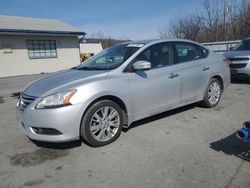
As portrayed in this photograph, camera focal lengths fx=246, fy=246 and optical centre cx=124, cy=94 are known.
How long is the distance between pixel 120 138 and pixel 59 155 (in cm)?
106

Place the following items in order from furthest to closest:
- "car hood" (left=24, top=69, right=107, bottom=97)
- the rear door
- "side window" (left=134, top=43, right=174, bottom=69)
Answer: the rear door
"side window" (left=134, top=43, right=174, bottom=69)
"car hood" (left=24, top=69, right=107, bottom=97)

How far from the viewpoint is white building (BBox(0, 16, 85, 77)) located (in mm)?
17484

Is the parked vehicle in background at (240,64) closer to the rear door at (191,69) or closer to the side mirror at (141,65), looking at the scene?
the rear door at (191,69)

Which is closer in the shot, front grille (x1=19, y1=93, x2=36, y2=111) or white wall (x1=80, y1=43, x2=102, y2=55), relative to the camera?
front grille (x1=19, y1=93, x2=36, y2=111)

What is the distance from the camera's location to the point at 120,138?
166 inches

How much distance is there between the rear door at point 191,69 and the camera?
4934 mm

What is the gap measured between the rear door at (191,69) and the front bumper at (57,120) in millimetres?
2324

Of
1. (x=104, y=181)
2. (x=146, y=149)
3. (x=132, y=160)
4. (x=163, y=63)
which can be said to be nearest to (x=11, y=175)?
(x=104, y=181)

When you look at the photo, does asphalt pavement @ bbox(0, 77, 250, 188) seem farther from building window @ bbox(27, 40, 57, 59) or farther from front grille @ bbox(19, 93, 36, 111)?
building window @ bbox(27, 40, 57, 59)

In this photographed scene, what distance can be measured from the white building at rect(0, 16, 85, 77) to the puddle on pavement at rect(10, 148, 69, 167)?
Answer: 15.4m

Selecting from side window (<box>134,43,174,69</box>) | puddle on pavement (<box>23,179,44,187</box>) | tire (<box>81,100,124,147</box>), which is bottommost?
puddle on pavement (<box>23,179,44,187</box>)

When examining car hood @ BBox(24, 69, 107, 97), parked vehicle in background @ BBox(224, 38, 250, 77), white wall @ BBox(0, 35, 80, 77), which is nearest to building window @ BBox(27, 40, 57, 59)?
white wall @ BBox(0, 35, 80, 77)

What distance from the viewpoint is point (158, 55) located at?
4672 millimetres

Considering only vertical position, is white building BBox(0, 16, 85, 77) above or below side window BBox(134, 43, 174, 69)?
above
